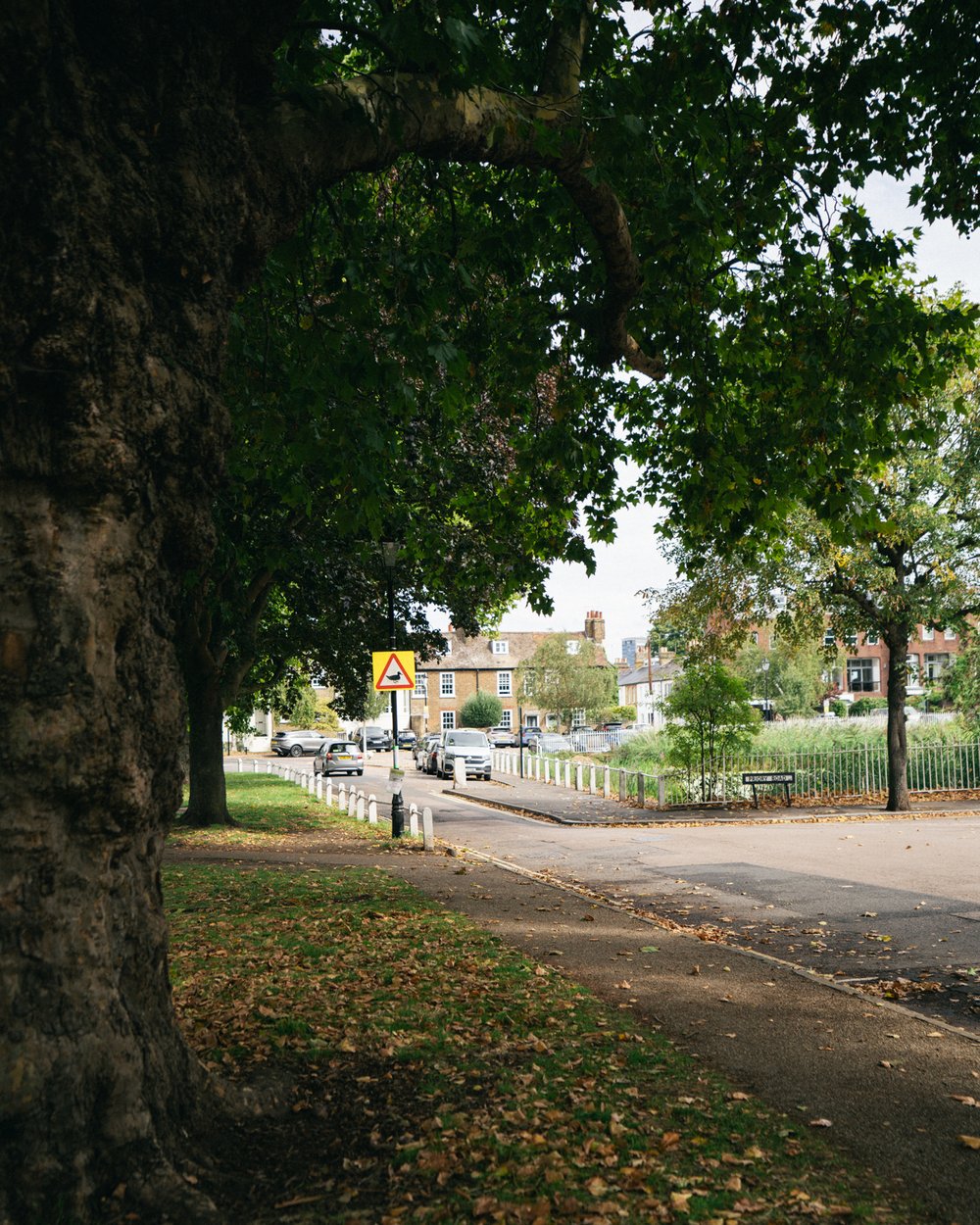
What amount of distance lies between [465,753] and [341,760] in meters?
8.31

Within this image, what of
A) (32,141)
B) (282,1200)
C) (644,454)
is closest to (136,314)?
(32,141)

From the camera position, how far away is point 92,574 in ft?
12.3

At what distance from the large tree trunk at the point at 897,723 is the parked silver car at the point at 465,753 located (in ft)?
55.2

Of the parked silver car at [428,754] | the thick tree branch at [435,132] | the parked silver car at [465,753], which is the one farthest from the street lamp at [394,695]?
the parked silver car at [428,754]

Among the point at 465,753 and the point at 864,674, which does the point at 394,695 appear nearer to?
the point at 465,753

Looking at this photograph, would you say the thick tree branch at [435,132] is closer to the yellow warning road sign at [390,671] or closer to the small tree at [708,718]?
the yellow warning road sign at [390,671]

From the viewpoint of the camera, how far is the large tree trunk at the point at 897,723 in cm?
2312

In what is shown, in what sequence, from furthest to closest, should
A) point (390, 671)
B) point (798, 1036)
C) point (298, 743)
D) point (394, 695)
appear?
point (298, 743) < point (394, 695) < point (390, 671) < point (798, 1036)

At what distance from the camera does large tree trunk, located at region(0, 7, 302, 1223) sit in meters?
3.53

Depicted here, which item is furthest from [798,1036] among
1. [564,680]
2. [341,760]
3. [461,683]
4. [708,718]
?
[461,683]

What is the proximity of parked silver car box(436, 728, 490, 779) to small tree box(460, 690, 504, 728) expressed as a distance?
30465 millimetres

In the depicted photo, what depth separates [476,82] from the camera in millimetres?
4961

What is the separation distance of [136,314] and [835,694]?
7206 centimetres

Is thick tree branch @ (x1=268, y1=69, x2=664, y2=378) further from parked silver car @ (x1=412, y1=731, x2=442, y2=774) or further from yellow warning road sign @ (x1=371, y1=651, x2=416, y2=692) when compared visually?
parked silver car @ (x1=412, y1=731, x2=442, y2=774)
